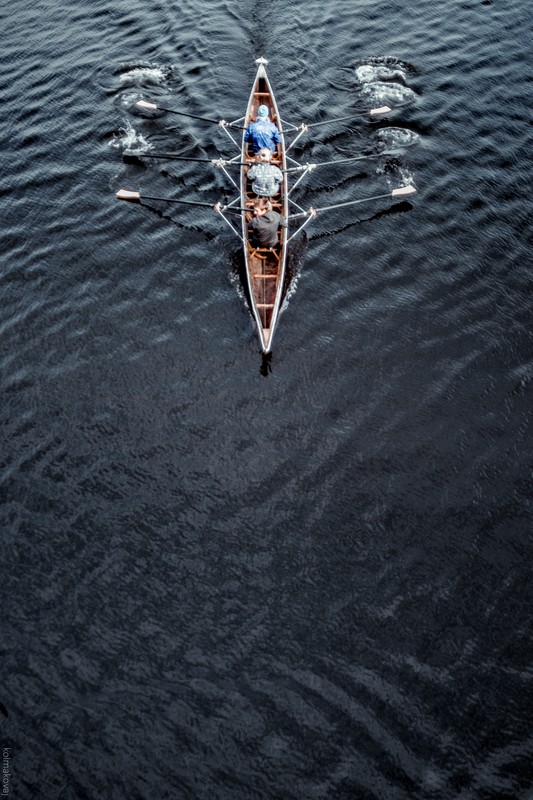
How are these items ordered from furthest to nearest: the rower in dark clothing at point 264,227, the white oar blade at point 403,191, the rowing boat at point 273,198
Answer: the white oar blade at point 403,191, the rower in dark clothing at point 264,227, the rowing boat at point 273,198

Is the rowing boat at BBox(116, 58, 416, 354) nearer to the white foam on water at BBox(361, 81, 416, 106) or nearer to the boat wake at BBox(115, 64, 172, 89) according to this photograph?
the white foam on water at BBox(361, 81, 416, 106)

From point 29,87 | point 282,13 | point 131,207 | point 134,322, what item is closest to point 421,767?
point 134,322

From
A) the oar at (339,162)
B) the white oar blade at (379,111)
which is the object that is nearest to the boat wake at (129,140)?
the oar at (339,162)

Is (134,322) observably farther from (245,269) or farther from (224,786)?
(224,786)

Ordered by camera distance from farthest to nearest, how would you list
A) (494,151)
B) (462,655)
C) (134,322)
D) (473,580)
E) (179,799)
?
(494,151)
(134,322)
(473,580)
(462,655)
(179,799)

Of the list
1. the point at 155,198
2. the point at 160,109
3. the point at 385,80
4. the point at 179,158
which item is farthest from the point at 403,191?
the point at 160,109

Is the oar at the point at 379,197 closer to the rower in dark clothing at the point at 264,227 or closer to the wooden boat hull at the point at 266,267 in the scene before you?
the wooden boat hull at the point at 266,267

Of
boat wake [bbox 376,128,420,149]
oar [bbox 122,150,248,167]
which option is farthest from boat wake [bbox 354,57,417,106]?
oar [bbox 122,150,248,167]
